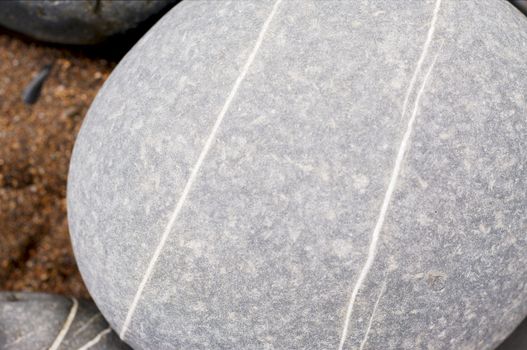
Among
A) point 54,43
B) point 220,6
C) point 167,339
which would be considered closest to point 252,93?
point 220,6

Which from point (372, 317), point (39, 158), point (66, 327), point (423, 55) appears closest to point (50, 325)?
point (66, 327)

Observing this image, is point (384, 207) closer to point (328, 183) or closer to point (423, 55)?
point (328, 183)

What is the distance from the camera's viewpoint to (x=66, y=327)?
140 centimetres

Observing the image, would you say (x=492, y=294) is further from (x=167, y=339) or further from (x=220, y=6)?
(x=220, y=6)

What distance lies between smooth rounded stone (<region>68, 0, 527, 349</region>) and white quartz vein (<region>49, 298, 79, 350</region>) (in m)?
0.35

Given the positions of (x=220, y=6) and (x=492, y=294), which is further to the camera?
(x=220, y=6)

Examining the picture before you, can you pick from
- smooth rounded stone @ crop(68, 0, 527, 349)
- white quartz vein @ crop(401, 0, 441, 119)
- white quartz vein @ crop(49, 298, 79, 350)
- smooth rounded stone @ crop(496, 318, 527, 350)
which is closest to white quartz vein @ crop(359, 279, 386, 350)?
smooth rounded stone @ crop(68, 0, 527, 349)

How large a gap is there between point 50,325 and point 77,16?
81cm

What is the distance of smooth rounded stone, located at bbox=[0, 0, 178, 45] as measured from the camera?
162cm

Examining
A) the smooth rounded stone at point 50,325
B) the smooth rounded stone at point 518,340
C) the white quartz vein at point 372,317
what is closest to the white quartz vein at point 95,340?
the smooth rounded stone at point 50,325

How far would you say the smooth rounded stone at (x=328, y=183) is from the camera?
992mm

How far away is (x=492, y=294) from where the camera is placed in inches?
42.3

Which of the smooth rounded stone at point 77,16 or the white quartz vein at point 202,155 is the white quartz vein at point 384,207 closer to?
the white quartz vein at point 202,155

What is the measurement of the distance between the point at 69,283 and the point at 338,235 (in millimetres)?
1005
